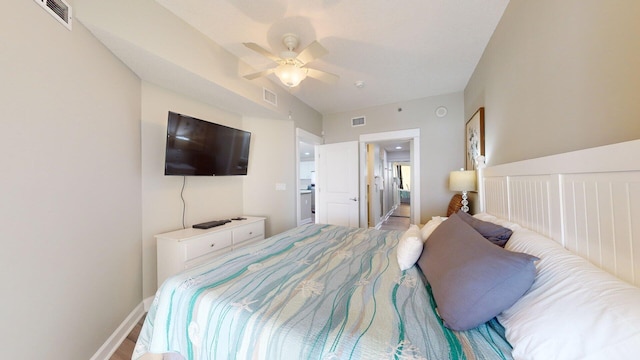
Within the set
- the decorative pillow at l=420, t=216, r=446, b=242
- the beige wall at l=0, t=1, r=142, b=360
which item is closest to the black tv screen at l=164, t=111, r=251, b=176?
the beige wall at l=0, t=1, r=142, b=360

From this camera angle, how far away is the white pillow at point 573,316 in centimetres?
49

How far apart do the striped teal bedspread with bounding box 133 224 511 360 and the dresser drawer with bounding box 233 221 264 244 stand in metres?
1.06

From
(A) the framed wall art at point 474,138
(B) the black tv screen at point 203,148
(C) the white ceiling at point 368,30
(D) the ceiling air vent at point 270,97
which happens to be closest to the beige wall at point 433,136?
(A) the framed wall art at point 474,138

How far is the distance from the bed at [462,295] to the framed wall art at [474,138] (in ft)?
3.53

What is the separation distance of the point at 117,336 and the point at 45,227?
1.08 m

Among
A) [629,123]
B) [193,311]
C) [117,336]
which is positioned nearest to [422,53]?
[629,123]

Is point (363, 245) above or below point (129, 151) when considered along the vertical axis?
below

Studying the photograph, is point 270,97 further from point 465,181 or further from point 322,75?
point 465,181

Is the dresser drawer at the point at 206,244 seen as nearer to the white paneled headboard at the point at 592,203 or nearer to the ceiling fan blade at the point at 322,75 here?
the ceiling fan blade at the point at 322,75

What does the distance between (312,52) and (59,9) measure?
1523 millimetres

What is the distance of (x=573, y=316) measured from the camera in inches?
22.4

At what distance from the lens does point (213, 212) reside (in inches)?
105

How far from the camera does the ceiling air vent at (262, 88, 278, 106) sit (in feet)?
8.89

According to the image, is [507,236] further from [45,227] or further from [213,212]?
[213,212]
